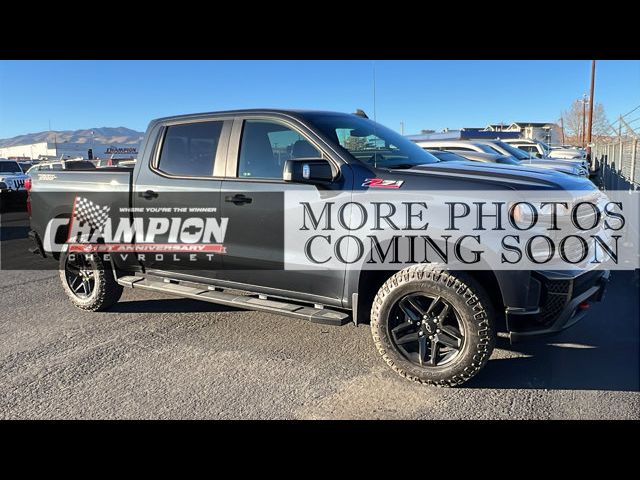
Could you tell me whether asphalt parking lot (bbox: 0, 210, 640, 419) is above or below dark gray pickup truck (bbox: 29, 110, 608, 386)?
below

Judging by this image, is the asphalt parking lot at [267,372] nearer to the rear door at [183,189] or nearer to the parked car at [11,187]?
the rear door at [183,189]

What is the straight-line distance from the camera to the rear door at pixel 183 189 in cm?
431

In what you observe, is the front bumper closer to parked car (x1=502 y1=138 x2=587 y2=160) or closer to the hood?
the hood

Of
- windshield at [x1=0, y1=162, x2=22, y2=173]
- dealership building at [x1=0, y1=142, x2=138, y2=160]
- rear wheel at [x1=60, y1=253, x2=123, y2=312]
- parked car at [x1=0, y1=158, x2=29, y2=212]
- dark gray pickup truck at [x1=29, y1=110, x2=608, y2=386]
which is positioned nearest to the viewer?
dark gray pickup truck at [x1=29, y1=110, x2=608, y2=386]

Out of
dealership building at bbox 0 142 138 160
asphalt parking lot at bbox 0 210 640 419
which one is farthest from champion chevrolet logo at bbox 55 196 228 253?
dealership building at bbox 0 142 138 160

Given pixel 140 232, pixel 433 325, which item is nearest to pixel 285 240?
pixel 433 325

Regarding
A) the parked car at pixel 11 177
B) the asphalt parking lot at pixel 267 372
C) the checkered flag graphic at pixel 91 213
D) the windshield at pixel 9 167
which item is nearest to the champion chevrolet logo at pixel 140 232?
the checkered flag graphic at pixel 91 213

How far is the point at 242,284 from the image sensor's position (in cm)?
423

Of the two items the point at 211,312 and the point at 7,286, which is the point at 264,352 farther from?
the point at 7,286

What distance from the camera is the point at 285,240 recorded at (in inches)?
154

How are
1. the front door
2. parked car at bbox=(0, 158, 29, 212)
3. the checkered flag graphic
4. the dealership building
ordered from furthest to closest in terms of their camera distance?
the dealership building < parked car at bbox=(0, 158, 29, 212) < the checkered flag graphic < the front door

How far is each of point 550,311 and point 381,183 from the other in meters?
1.42

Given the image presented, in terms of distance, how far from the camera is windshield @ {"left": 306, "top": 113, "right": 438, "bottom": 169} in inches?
154

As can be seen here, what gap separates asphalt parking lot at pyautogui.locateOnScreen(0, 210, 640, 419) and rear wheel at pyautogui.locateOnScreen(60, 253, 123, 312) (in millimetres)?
158
